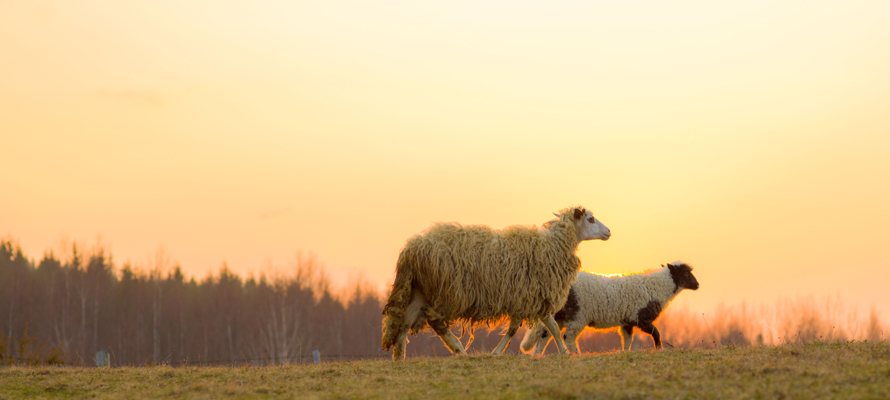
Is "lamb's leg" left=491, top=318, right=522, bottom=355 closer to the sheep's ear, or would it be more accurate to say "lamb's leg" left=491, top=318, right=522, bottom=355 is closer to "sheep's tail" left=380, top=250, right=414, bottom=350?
"sheep's tail" left=380, top=250, right=414, bottom=350

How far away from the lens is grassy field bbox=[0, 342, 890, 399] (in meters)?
7.79

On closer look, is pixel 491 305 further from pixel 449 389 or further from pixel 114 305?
pixel 114 305

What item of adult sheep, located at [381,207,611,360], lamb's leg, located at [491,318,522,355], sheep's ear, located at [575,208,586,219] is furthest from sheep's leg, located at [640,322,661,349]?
lamb's leg, located at [491,318,522,355]

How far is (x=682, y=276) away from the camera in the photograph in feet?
60.2

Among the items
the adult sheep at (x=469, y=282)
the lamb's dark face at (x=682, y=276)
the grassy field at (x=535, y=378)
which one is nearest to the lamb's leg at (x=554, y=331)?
the adult sheep at (x=469, y=282)

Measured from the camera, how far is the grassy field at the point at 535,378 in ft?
25.5

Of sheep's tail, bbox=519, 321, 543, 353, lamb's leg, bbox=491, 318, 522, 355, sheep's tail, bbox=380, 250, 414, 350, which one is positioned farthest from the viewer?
sheep's tail, bbox=519, 321, 543, 353

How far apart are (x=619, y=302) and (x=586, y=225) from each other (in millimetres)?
2756

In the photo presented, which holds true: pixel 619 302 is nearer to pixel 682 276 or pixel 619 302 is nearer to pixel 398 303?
pixel 682 276

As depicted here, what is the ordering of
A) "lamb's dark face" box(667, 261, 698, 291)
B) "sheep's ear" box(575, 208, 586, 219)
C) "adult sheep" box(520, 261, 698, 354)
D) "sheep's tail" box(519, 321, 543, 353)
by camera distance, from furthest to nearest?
"lamb's dark face" box(667, 261, 698, 291) < "adult sheep" box(520, 261, 698, 354) < "sheep's tail" box(519, 321, 543, 353) < "sheep's ear" box(575, 208, 586, 219)

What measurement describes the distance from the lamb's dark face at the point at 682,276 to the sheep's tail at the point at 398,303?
8431 mm

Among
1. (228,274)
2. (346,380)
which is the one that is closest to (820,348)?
(346,380)

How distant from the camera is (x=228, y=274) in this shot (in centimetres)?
7969

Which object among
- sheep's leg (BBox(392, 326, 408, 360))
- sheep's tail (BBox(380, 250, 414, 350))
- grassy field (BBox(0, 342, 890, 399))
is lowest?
grassy field (BBox(0, 342, 890, 399))
